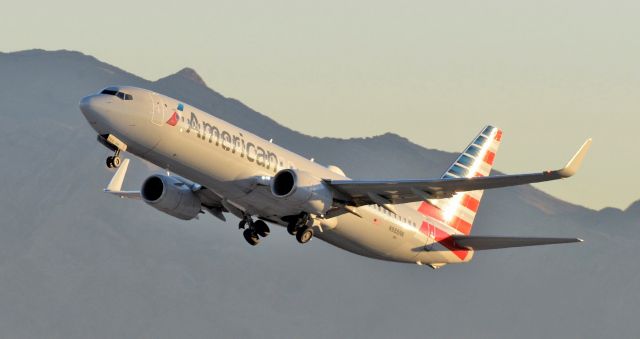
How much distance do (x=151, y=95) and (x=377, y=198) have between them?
457 inches

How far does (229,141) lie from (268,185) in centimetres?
266

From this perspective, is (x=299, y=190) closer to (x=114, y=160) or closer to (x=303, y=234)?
(x=303, y=234)

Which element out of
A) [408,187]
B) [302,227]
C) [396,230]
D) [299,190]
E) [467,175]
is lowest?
[302,227]

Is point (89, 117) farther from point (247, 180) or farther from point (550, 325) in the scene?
point (550, 325)

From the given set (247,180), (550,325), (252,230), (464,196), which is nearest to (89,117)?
(247,180)

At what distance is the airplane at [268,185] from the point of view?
54094mm

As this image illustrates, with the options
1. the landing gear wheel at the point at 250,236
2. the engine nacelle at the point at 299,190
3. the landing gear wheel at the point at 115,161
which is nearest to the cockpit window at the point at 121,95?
the landing gear wheel at the point at 115,161

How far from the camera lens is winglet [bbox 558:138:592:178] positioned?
5041cm

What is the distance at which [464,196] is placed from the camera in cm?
7281

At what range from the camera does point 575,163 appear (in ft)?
167

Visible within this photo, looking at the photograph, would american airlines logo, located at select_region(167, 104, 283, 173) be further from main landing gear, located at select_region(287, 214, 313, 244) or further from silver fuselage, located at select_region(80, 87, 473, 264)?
main landing gear, located at select_region(287, 214, 313, 244)

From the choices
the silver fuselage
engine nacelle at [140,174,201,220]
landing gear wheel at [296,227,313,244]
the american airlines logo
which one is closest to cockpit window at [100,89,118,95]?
the silver fuselage

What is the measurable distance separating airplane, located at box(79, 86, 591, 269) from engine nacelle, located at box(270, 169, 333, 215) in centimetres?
4

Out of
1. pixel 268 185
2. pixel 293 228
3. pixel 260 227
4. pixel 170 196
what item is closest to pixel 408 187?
pixel 293 228
